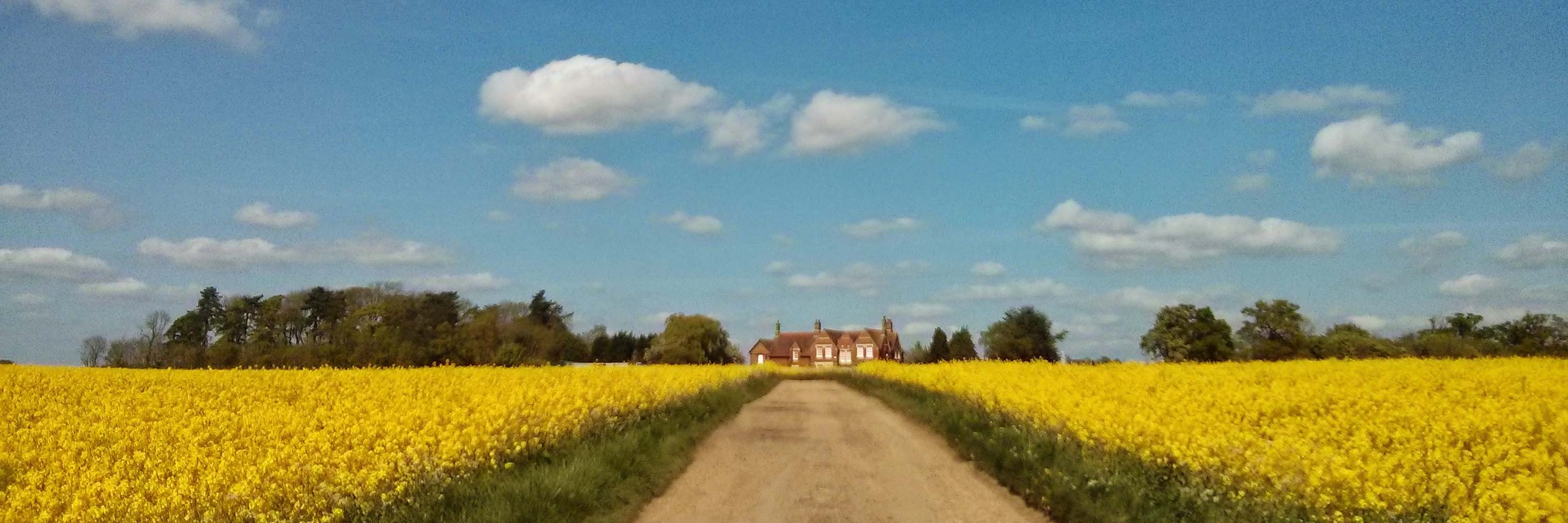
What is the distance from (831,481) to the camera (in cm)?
1263

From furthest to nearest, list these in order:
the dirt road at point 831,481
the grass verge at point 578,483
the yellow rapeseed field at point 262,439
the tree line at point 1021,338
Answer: the tree line at point 1021,338
the dirt road at point 831,481
the grass verge at point 578,483
the yellow rapeseed field at point 262,439

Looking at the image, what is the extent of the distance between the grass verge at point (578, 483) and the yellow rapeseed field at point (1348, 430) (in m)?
6.32

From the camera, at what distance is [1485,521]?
6762mm

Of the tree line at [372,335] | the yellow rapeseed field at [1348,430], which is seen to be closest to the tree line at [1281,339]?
the yellow rapeseed field at [1348,430]

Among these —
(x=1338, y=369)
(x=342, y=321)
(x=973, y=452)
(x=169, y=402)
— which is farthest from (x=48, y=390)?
(x=342, y=321)

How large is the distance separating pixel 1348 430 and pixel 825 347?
11942cm

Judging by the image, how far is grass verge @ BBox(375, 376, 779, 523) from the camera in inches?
348

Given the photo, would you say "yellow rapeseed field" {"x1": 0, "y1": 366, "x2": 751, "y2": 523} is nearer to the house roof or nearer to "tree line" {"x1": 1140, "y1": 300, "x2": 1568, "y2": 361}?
"tree line" {"x1": 1140, "y1": 300, "x2": 1568, "y2": 361}

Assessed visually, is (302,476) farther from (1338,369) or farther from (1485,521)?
(1338,369)

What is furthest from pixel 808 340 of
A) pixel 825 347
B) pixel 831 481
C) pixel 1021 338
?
pixel 831 481

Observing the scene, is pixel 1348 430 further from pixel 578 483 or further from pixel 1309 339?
pixel 1309 339

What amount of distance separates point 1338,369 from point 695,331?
247 feet

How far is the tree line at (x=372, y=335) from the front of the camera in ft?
155

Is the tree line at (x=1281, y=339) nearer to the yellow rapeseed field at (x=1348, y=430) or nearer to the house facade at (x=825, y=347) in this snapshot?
the yellow rapeseed field at (x=1348, y=430)
